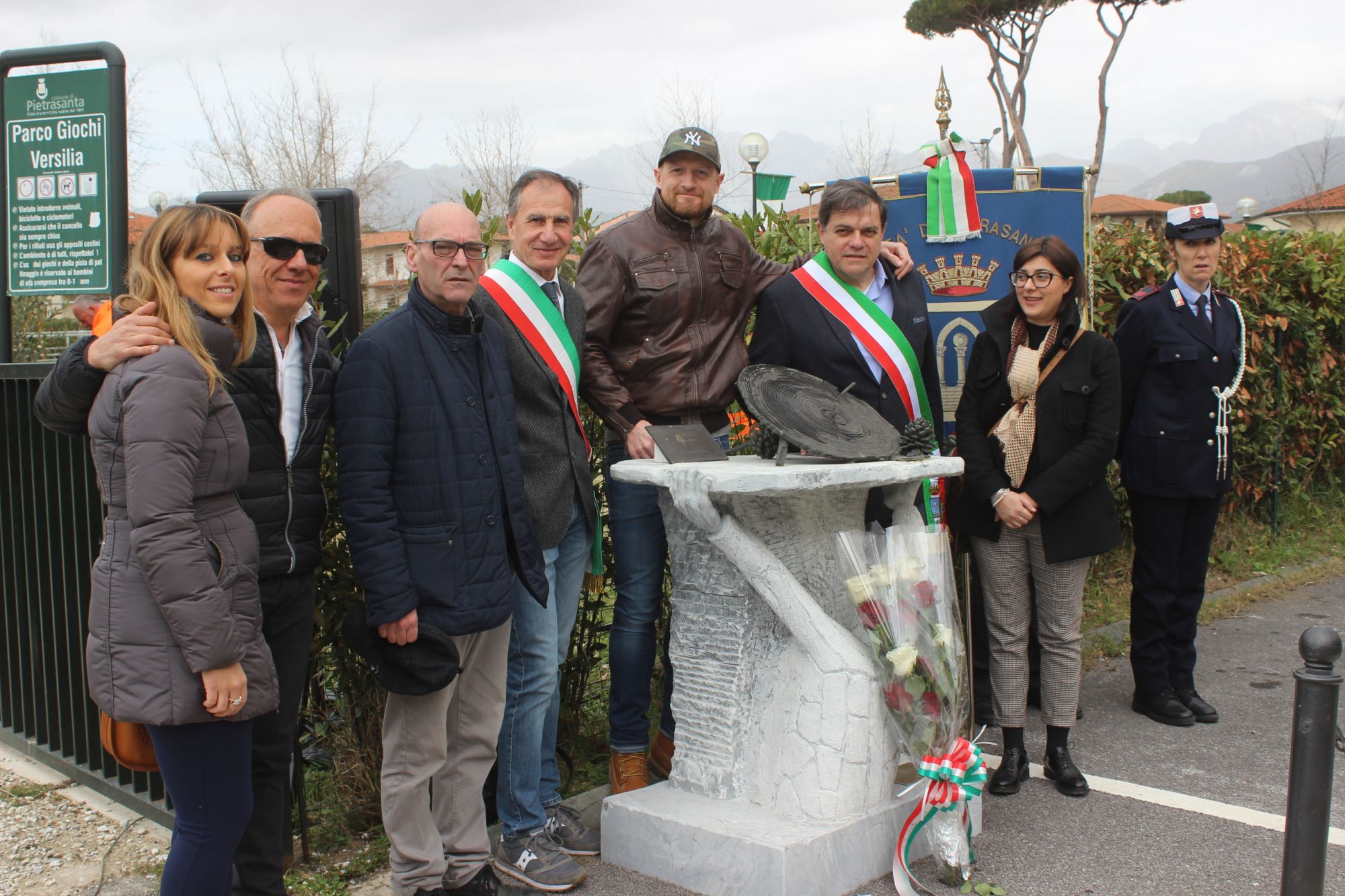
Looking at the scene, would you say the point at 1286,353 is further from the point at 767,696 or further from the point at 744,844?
the point at 744,844

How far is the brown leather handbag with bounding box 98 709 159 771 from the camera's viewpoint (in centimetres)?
261

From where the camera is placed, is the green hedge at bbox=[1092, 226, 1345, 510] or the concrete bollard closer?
the concrete bollard

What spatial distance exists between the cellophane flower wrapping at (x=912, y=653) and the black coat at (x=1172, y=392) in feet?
6.33

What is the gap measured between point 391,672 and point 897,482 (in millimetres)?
1673

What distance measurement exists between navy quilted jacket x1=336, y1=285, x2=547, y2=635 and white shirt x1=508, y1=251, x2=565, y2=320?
0.44 meters

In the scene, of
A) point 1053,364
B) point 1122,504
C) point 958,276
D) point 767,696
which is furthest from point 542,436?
point 1122,504

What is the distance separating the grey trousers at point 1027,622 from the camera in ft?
13.4

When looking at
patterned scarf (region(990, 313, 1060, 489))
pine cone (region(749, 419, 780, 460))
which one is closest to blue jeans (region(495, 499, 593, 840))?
pine cone (region(749, 419, 780, 460))

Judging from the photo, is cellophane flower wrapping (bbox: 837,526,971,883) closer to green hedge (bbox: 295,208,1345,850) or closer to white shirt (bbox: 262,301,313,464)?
green hedge (bbox: 295,208,1345,850)

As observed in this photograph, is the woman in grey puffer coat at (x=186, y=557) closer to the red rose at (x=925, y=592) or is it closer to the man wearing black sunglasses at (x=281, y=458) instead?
the man wearing black sunglasses at (x=281, y=458)

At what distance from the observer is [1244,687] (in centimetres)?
539

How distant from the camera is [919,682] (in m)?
3.38

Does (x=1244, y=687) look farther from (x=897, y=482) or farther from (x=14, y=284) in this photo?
(x=14, y=284)

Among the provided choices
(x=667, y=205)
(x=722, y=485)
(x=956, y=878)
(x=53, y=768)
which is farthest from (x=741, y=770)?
(x=53, y=768)
